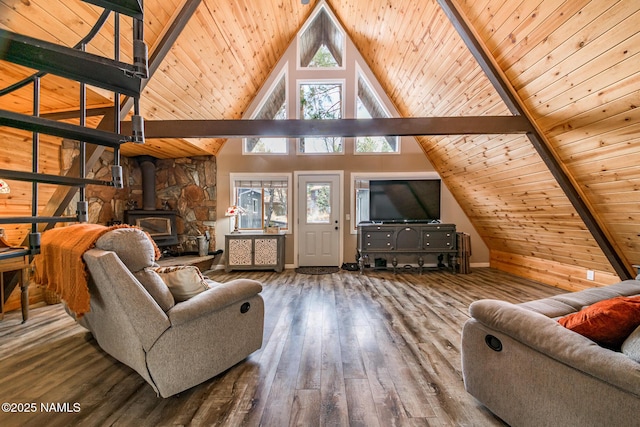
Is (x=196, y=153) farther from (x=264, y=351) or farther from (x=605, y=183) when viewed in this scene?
(x=605, y=183)

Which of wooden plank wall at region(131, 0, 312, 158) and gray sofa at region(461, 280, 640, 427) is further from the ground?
wooden plank wall at region(131, 0, 312, 158)

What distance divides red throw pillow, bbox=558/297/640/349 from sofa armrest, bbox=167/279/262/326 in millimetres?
1925

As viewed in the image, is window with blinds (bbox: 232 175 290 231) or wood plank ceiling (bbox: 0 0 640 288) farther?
window with blinds (bbox: 232 175 290 231)

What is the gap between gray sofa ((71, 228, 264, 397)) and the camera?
1.45 meters

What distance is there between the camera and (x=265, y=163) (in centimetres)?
532

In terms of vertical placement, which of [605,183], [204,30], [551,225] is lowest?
[551,225]

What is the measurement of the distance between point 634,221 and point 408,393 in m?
3.15

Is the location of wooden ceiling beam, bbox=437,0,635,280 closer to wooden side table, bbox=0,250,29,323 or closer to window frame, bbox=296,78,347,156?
window frame, bbox=296,78,347,156

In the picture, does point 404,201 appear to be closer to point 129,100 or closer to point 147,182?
point 129,100

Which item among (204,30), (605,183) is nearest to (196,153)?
(204,30)

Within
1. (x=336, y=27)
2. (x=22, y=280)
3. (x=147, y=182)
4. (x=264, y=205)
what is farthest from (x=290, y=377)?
(x=336, y=27)

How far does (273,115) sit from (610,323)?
5.40 m

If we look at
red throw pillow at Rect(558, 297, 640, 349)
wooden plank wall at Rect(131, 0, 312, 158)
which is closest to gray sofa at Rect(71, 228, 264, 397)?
red throw pillow at Rect(558, 297, 640, 349)

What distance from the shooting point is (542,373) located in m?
1.21
